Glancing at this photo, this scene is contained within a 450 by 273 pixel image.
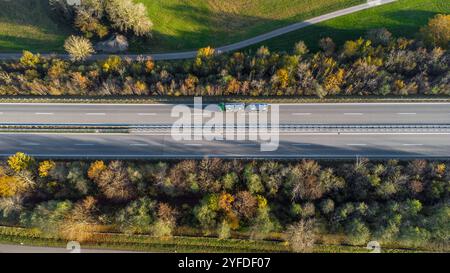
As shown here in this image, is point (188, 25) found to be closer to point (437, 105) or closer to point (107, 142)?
point (107, 142)

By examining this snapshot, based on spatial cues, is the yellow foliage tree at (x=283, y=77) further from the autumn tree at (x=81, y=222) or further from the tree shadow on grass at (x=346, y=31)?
the autumn tree at (x=81, y=222)

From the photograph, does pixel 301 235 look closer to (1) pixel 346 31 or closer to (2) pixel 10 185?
(1) pixel 346 31

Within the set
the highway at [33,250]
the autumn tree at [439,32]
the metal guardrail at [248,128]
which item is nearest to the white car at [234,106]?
the metal guardrail at [248,128]

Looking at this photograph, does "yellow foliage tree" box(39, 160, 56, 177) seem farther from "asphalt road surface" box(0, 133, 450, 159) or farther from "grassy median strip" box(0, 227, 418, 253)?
"grassy median strip" box(0, 227, 418, 253)

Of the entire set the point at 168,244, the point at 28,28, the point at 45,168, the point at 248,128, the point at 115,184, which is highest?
the point at 28,28

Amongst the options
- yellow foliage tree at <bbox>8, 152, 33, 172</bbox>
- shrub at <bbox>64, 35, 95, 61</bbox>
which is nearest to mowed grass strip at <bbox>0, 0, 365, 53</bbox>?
shrub at <bbox>64, 35, 95, 61</bbox>

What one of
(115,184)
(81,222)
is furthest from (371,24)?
(81,222)

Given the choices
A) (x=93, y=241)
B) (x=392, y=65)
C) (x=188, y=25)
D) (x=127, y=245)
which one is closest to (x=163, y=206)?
(x=127, y=245)
